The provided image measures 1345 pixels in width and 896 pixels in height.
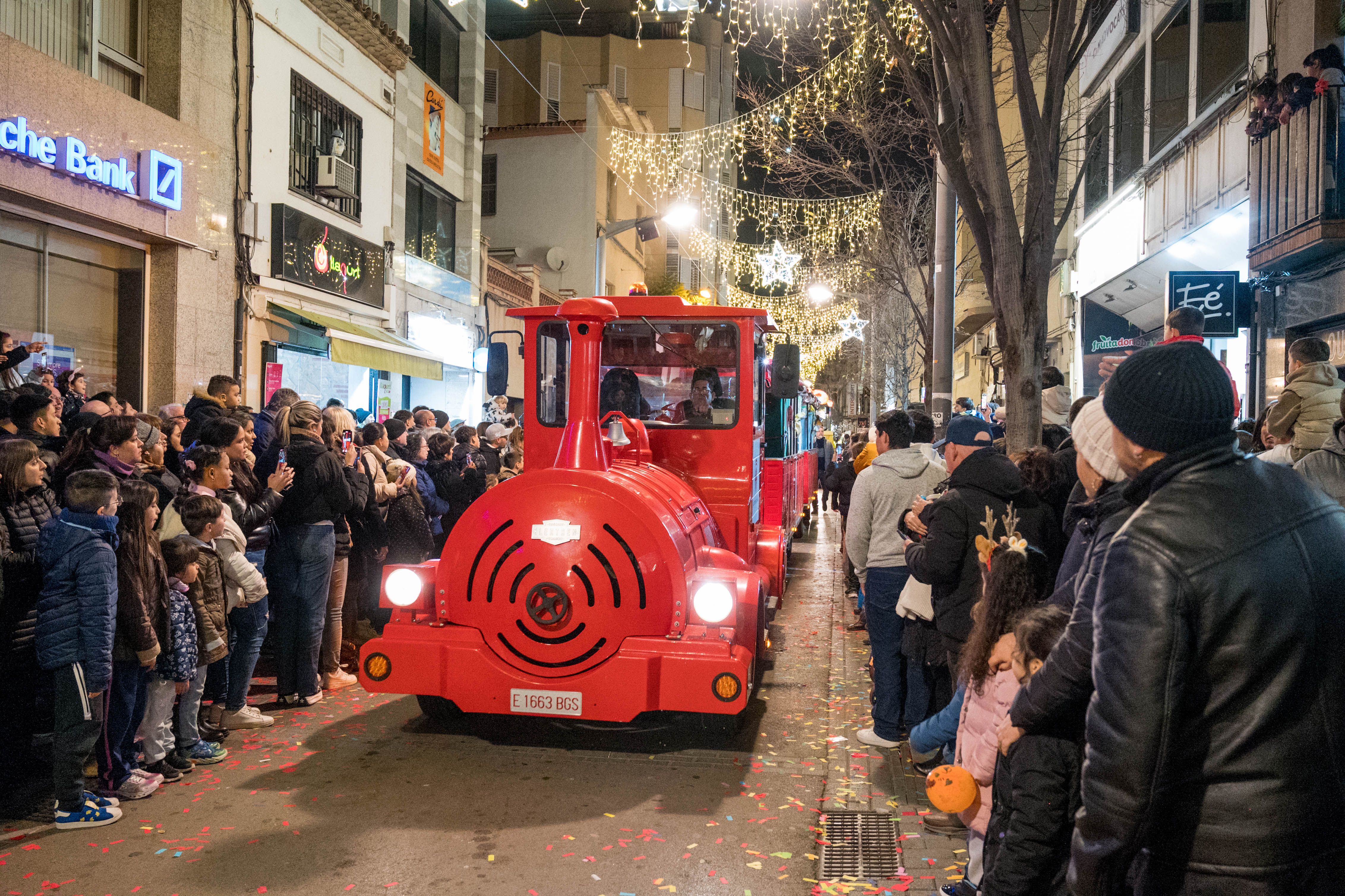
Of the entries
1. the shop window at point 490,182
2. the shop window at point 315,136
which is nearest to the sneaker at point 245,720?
the shop window at point 315,136

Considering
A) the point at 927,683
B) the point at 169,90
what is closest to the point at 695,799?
the point at 927,683

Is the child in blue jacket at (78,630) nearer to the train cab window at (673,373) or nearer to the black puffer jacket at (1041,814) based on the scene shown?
the train cab window at (673,373)

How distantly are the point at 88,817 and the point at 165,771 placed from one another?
0.62m

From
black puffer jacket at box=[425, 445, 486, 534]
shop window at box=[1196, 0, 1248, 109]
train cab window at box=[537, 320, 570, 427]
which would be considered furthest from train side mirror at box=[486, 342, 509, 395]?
shop window at box=[1196, 0, 1248, 109]

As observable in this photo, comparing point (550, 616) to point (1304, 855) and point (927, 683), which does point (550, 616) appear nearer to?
point (927, 683)

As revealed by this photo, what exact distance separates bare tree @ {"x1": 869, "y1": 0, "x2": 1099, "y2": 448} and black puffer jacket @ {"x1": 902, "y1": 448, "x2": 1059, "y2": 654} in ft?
10.9

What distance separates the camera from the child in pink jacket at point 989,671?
3.43m

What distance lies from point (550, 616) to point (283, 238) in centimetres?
1068

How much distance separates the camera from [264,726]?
616 centimetres

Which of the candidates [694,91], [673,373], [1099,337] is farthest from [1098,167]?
[694,91]

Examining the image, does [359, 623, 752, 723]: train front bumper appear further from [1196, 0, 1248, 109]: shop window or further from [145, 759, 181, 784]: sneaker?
[1196, 0, 1248, 109]: shop window

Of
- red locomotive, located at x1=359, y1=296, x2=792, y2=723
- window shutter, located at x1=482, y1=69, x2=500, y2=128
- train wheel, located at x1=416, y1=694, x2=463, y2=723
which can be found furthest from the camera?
window shutter, located at x1=482, y1=69, x2=500, y2=128

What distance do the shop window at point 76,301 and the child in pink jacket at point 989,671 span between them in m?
9.18

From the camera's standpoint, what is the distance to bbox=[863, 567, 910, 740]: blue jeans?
6023 millimetres
